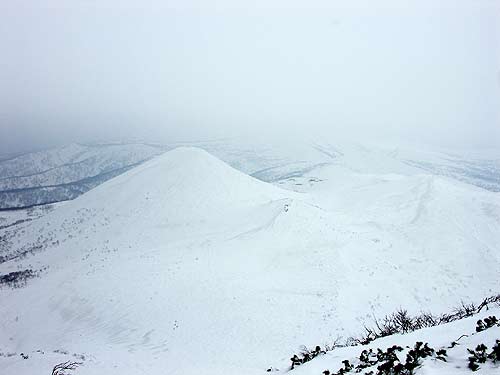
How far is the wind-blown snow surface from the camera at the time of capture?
17.4 m

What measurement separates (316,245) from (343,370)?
908 inches

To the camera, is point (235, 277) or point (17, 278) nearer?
point (235, 277)

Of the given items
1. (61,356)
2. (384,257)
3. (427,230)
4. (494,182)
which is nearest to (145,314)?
(61,356)

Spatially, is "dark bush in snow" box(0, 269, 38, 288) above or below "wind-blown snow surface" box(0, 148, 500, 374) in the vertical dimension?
below

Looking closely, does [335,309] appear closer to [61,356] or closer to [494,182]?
[61,356]

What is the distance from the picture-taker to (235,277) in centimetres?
2345

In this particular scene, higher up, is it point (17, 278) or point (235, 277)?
point (235, 277)

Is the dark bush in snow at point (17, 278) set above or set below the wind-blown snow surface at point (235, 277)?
below

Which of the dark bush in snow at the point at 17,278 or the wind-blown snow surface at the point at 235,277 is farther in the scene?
the dark bush in snow at the point at 17,278

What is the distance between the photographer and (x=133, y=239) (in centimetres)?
3812

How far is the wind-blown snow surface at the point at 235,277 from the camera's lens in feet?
57.0

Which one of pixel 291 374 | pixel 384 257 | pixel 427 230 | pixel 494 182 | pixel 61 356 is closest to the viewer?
pixel 291 374

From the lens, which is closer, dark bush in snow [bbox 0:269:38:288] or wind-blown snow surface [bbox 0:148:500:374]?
wind-blown snow surface [bbox 0:148:500:374]

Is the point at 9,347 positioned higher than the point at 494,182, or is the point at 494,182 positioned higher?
the point at 9,347
